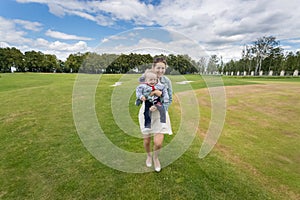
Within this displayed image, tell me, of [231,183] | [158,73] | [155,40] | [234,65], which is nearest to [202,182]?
[231,183]

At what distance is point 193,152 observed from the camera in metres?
4.06

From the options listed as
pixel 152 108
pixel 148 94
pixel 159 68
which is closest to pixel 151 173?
pixel 152 108

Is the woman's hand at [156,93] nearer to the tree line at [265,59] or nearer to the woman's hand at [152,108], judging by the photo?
the woman's hand at [152,108]

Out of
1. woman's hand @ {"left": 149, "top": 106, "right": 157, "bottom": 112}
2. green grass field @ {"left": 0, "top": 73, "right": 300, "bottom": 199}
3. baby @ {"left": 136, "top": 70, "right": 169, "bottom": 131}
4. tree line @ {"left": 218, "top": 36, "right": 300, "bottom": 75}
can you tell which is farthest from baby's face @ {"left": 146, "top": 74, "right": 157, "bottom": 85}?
tree line @ {"left": 218, "top": 36, "right": 300, "bottom": 75}

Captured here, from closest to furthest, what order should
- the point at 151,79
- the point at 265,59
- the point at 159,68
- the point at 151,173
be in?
the point at 151,79 < the point at 159,68 < the point at 151,173 < the point at 265,59

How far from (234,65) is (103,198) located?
286 ft

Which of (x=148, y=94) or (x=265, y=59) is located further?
(x=265, y=59)

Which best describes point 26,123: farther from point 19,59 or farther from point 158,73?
point 19,59

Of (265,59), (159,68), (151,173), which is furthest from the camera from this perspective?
(265,59)

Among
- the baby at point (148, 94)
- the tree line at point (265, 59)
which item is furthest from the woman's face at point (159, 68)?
the tree line at point (265, 59)

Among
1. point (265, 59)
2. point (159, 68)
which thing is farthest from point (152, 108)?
point (265, 59)

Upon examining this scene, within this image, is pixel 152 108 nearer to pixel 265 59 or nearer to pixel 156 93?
pixel 156 93

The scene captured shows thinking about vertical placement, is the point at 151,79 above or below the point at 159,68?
below

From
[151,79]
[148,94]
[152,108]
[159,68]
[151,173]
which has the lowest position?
[151,173]
